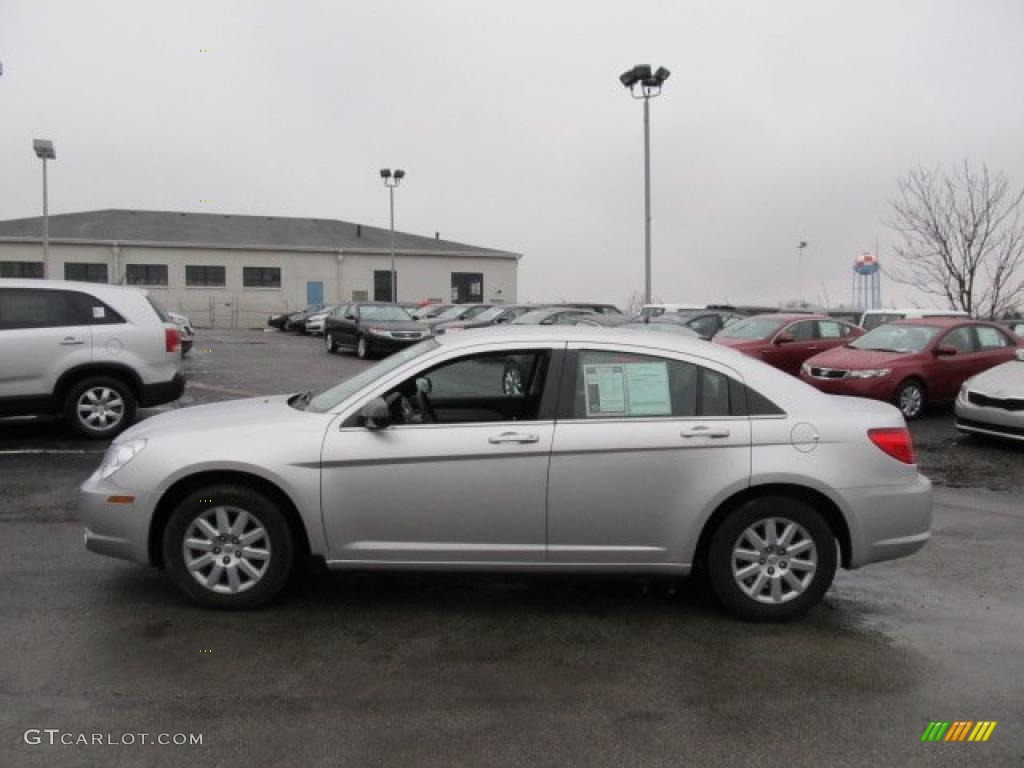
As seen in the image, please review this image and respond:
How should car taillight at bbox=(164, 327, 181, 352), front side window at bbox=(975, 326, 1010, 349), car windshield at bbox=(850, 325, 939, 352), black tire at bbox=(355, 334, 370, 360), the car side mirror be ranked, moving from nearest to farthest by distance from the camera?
the car side mirror → car taillight at bbox=(164, 327, 181, 352) → car windshield at bbox=(850, 325, 939, 352) → front side window at bbox=(975, 326, 1010, 349) → black tire at bbox=(355, 334, 370, 360)

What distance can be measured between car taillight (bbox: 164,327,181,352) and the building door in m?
42.0

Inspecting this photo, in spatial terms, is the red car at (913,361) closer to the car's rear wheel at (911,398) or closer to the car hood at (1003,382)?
the car's rear wheel at (911,398)

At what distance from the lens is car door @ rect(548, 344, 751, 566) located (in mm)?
4738

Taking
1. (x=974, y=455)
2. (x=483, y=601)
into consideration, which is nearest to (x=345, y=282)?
(x=974, y=455)

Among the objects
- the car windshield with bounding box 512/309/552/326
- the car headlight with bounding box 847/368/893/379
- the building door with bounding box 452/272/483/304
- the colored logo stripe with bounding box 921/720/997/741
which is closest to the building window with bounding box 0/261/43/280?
the building door with bounding box 452/272/483/304

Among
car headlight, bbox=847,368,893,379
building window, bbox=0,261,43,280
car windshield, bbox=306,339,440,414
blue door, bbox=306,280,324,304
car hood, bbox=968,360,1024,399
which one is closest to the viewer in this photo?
car windshield, bbox=306,339,440,414

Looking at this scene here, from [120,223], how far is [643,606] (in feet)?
165

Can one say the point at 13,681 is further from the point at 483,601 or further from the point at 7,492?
the point at 7,492

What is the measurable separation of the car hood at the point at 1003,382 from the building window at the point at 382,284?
41731 mm

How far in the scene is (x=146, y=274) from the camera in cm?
4669

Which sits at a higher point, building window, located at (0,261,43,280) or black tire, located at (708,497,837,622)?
building window, located at (0,261,43,280)

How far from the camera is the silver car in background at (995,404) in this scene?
34.3ft

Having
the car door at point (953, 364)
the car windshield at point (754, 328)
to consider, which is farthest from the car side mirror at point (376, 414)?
the car windshield at point (754, 328)

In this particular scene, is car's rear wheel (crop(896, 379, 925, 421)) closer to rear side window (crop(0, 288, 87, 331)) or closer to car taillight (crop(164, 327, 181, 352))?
car taillight (crop(164, 327, 181, 352))
